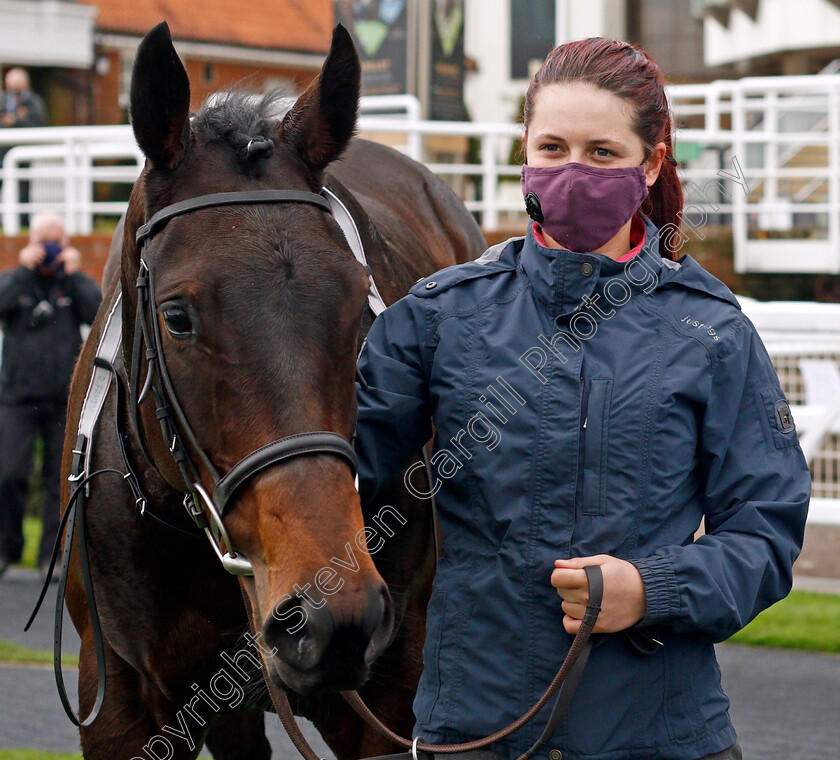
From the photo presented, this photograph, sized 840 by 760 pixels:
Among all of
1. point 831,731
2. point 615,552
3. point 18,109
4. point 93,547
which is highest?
point 18,109

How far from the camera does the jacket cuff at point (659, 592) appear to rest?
2041 millimetres

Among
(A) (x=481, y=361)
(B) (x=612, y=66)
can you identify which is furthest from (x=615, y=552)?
(B) (x=612, y=66)

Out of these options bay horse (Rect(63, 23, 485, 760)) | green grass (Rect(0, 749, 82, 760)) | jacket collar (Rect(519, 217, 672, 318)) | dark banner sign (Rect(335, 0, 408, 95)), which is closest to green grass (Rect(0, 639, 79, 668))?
green grass (Rect(0, 749, 82, 760))

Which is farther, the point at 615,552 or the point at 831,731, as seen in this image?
the point at 831,731

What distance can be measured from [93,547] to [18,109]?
42.5 feet

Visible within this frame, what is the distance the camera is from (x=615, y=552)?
210cm

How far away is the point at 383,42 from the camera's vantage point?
42.1ft

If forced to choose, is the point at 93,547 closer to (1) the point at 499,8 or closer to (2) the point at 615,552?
(2) the point at 615,552

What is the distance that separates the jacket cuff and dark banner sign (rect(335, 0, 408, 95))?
11.2 m

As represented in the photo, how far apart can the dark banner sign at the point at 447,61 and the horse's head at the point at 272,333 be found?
10447 millimetres

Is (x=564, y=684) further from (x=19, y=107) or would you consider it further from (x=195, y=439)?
(x=19, y=107)

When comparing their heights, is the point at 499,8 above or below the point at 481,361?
above

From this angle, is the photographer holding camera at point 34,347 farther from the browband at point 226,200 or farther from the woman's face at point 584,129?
the woman's face at point 584,129

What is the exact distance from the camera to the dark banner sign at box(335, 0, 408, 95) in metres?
12.8
